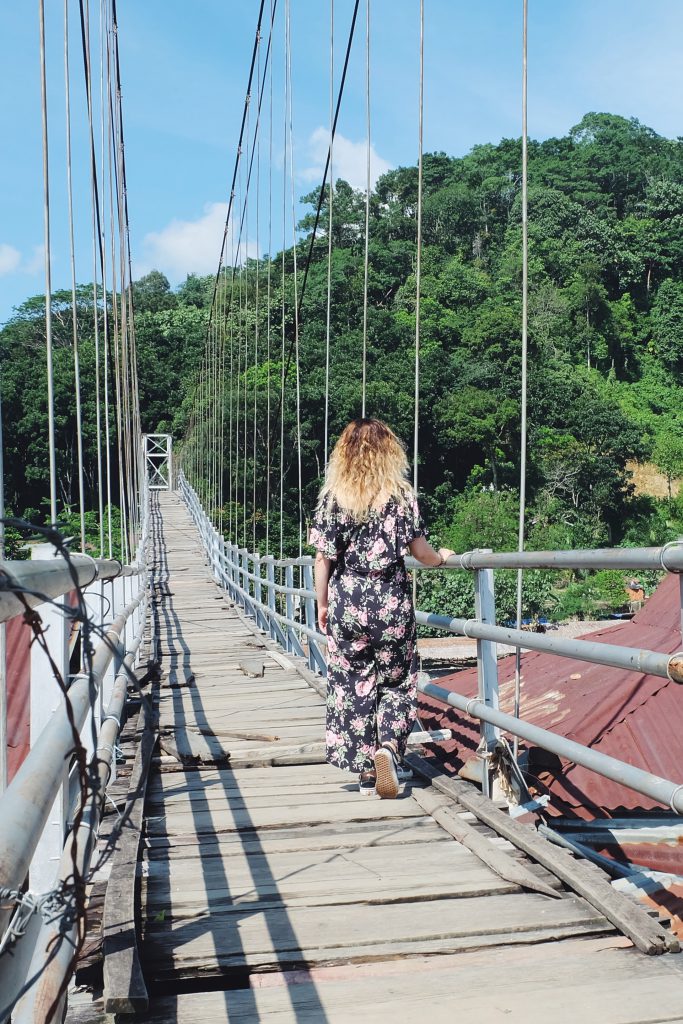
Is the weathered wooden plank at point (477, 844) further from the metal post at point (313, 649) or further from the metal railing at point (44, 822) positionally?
the metal post at point (313, 649)

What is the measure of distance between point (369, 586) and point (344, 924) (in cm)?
121

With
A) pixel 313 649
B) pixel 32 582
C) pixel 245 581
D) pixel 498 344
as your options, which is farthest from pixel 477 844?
pixel 498 344

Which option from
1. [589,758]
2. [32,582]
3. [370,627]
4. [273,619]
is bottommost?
[273,619]

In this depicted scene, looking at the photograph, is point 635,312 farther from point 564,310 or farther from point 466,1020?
point 466,1020

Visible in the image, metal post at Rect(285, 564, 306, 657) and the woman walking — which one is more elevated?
the woman walking

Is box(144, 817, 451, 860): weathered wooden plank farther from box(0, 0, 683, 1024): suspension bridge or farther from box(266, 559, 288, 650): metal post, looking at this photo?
box(266, 559, 288, 650): metal post

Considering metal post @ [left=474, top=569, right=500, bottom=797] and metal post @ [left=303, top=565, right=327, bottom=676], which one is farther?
metal post @ [left=303, top=565, right=327, bottom=676]

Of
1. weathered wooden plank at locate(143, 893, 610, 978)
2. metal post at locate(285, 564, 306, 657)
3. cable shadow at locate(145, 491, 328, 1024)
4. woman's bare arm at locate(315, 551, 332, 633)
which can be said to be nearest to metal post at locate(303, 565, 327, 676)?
metal post at locate(285, 564, 306, 657)

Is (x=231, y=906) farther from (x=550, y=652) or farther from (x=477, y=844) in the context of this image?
(x=550, y=652)

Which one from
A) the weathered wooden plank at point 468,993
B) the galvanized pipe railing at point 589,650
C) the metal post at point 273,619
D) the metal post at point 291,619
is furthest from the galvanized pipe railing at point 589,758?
the metal post at point 273,619

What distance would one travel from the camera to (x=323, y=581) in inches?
119

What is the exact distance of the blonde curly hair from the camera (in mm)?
2977

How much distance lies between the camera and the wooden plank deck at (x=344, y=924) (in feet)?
5.03

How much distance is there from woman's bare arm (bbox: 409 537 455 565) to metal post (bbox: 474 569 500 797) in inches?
5.9
